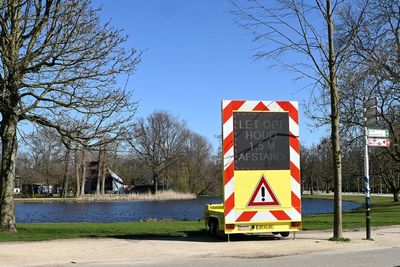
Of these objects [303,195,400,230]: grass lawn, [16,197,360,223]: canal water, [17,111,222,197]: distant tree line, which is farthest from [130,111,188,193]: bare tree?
[303,195,400,230]: grass lawn

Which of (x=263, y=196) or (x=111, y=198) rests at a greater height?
(x=263, y=196)

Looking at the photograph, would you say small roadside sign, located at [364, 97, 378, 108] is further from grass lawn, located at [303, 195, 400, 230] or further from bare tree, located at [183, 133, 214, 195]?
bare tree, located at [183, 133, 214, 195]

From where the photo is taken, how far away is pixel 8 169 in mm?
15773

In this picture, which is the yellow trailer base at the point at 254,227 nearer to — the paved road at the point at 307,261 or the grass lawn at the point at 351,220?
the paved road at the point at 307,261

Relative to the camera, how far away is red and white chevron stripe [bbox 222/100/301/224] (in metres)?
13.1

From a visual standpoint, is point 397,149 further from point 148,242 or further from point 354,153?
point 148,242

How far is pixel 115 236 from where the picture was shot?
14.5m

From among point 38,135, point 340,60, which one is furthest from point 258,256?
point 38,135

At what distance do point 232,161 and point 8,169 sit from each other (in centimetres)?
738

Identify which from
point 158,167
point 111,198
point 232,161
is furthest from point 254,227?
point 158,167

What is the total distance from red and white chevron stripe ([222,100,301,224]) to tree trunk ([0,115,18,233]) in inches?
279

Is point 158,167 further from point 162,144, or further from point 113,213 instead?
point 113,213

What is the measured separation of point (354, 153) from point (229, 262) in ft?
113

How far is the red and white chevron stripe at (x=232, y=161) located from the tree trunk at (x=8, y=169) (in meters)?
7.09
